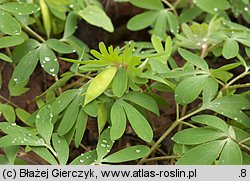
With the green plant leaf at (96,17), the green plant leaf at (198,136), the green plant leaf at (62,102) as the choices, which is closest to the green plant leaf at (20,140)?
the green plant leaf at (62,102)

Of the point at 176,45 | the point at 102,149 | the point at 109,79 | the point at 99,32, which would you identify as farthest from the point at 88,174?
the point at 99,32

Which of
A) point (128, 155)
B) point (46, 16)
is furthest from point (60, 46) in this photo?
point (128, 155)

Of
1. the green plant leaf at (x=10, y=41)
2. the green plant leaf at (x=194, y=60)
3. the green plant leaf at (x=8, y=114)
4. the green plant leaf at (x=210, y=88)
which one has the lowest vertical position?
the green plant leaf at (x=8, y=114)

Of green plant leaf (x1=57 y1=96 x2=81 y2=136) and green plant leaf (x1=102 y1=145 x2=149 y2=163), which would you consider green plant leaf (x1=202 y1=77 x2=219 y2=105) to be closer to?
green plant leaf (x1=102 y1=145 x2=149 y2=163)

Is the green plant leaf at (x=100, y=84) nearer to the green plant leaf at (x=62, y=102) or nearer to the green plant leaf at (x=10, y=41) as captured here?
the green plant leaf at (x=62, y=102)

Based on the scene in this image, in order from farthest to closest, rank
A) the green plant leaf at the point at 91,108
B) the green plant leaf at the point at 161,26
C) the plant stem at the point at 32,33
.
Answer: the green plant leaf at the point at 161,26, the plant stem at the point at 32,33, the green plant leaf at the point at 91,108

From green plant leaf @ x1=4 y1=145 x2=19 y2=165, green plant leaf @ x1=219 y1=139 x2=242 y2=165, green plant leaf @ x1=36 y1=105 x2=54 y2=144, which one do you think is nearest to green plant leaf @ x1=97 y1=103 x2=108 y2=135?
green plant leaf @ x1=36 y1=105 x2=54 y2=144

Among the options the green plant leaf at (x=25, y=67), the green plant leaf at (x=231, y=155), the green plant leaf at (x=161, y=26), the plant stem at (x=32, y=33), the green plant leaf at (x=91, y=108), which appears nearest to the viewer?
the green plant leaf at (x=231, y=155)
